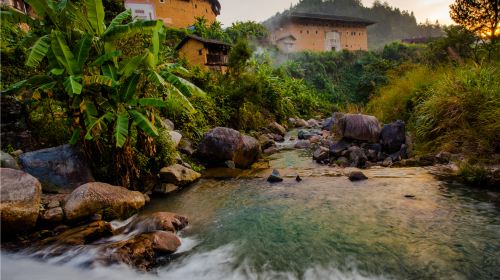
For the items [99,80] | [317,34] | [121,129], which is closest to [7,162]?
[121,129]

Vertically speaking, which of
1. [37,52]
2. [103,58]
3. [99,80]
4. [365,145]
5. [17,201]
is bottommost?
[365,145]

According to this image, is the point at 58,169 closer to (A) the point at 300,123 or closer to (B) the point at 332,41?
(A) the point at 300,123

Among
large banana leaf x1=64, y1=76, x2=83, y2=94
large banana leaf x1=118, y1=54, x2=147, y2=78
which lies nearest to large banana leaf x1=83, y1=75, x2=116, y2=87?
large banana leaf x1=64, y1=76, x2=83, y2=94

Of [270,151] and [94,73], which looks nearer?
[94,73]

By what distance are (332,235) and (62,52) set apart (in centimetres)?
575

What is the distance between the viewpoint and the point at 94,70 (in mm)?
6336

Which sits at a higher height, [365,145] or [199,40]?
[199,40]

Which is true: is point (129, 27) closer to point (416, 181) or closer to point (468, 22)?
point (416, 181)

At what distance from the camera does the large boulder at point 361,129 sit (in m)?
9.80

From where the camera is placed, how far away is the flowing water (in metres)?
3.78

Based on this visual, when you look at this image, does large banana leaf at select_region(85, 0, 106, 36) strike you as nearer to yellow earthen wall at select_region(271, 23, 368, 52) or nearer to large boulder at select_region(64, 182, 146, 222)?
large boulder at select_region(64, 182, 146, 222)

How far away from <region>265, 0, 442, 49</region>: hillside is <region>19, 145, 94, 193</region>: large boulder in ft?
206

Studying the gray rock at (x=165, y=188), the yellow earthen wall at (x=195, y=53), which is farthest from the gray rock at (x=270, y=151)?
the yellow earthen wall at (x=195, y=53)

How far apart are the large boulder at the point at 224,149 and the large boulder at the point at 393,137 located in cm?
420
